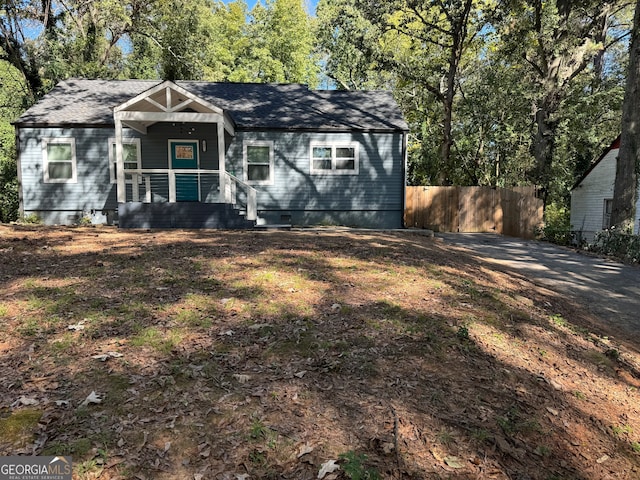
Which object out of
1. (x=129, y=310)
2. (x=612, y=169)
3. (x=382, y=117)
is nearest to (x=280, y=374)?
(x=129, y=310)

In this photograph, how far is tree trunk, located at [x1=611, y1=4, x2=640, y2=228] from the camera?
12406 mm

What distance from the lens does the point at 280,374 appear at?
3.29 m

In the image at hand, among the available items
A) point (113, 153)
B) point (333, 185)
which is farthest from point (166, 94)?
point (333, 185)

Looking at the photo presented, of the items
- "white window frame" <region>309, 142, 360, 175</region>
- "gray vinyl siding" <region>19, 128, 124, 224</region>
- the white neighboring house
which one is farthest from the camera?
the white neighboring house

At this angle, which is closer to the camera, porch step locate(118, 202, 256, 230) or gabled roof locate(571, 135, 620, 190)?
porch step locate(118, 202, 256, 230)

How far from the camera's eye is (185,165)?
578 inches

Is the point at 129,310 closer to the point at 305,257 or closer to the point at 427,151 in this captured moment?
the point at 305,257

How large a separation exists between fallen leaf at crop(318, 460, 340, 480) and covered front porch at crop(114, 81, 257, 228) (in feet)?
32.2

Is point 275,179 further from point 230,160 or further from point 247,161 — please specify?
point 230,160

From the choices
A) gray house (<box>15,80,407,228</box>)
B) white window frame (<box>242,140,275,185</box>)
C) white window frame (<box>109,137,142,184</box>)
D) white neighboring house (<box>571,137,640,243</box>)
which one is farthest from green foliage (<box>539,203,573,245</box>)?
white window frame (<box>109,137,142,184</box>)

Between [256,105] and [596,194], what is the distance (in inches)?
706

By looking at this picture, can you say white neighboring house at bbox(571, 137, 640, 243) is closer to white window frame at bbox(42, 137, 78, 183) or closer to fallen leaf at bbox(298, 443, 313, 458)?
fallen leaf at bbox(298, 443, 313, 458)

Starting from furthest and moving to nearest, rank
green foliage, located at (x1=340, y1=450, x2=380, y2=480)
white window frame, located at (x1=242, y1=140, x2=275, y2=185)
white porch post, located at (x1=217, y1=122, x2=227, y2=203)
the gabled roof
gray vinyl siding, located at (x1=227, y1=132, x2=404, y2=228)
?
1. the gabled roof
2. gray vinyl siding, located at (x1=227, y1=132, x2=404, y2=228)
3. white window frame, located at (x1=242, y1=140, x2=275, y2=185)
4. white porch post, located at (x1=217, y1=122, x2=227, y2=203)
5. green foliage, located at (x1=340, y1=450, x2=380, y2=480)

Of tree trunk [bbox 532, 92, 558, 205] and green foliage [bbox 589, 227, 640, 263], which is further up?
tree trunk [bbox 532, 92, 558, 205]
